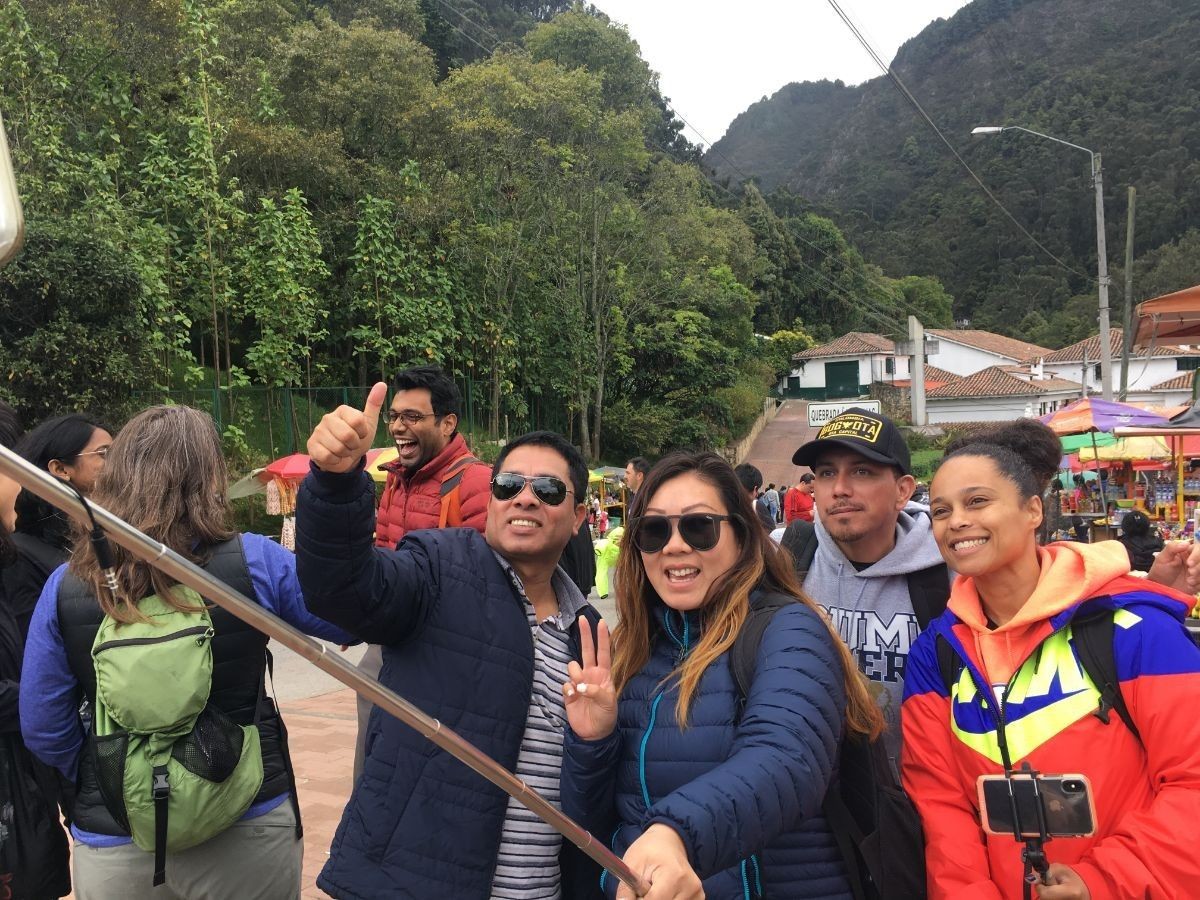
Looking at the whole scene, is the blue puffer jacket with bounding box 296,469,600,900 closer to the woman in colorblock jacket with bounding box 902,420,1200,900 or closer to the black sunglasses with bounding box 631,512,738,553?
the black sunglasses with bounding box 631,512,738,553

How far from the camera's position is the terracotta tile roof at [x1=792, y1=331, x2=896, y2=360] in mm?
59719

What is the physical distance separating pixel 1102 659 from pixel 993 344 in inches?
2758

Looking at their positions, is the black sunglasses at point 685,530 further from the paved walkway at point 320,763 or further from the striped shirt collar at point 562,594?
the paved walkway at point 320,763

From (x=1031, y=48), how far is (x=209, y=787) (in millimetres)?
130226

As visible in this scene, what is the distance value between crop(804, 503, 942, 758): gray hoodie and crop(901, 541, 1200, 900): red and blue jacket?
403mm

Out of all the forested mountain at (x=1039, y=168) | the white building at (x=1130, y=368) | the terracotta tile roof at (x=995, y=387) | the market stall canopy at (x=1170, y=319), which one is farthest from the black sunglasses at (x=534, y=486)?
the forested mountain at (x=1039, y=168)

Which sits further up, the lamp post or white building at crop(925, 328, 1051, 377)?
white building at crop(925, 328, 1051, 377)

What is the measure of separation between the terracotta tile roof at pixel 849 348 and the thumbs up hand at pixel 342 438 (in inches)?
2294

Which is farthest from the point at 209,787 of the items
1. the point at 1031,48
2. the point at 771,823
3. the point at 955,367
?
the point at 1031,48

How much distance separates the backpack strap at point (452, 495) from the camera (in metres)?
3.66

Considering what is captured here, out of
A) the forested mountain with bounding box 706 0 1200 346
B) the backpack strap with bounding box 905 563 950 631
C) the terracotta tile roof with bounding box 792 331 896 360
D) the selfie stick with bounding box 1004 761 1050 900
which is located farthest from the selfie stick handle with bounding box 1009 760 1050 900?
the terracotta tile roof with bounding box 792 331 896 360

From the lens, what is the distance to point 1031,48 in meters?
112

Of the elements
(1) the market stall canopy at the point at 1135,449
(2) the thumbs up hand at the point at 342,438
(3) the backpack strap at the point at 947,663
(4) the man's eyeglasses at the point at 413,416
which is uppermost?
(1) the market stall canopy at the point at 1135,449

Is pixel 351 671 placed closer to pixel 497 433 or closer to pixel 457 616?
pixel 457 616
